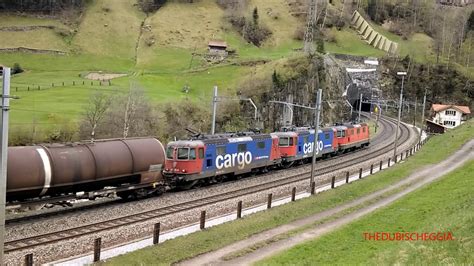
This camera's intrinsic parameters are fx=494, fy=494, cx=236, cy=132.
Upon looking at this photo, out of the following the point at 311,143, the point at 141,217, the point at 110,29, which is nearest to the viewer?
the point at 141,217

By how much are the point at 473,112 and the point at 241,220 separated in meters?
114

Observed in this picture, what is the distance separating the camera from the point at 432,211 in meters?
24.6

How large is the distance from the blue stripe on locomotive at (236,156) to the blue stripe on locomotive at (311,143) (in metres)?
6.69

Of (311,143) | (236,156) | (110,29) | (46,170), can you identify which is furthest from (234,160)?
(110,29)

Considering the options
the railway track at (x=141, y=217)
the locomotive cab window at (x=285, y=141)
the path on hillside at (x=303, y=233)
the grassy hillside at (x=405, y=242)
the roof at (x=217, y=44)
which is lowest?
the railway track at (x=141, y=217)

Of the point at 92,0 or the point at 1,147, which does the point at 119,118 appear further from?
the point at 92,0

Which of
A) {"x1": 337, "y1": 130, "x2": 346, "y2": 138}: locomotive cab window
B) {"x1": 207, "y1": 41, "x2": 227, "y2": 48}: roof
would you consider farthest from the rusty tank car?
{"x1": 207, "y1": 41, "x2": 227, "y2": 48}: roof

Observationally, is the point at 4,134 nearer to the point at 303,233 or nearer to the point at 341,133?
the point at 303,233

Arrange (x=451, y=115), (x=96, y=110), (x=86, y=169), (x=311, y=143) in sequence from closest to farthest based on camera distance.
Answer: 1. (x=86, y=169)
2. (x=311, y=143)
3. (x=96, y=110)
4. (x=451, y=115)

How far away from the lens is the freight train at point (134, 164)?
23312mm

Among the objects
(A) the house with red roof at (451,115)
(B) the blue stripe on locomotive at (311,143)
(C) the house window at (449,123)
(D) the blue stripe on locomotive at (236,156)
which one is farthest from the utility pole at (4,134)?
(C) the house window at (449,123)

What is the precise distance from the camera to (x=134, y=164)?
28.8 m

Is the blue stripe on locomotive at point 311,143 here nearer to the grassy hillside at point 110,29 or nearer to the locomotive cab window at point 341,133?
the locomotive cab window at point 341,133

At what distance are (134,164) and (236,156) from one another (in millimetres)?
11740
